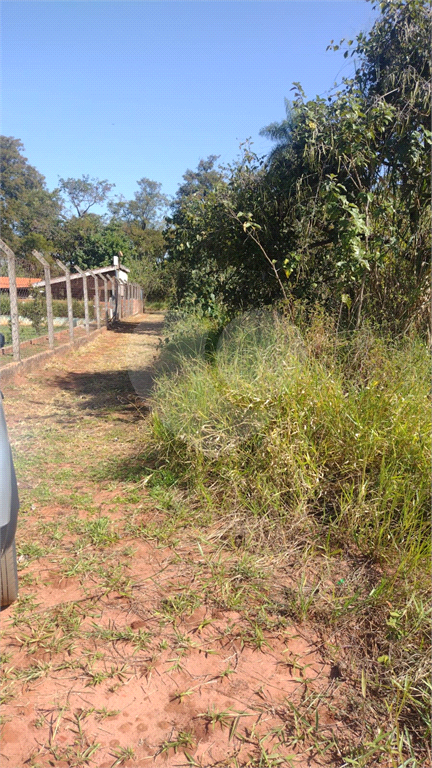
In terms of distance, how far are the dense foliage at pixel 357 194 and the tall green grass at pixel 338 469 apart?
3.22ft

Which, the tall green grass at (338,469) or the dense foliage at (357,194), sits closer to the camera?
the tall green grass at (338,469)

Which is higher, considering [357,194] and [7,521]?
[357,194]

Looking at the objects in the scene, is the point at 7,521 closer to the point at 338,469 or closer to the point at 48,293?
the point at 338,469

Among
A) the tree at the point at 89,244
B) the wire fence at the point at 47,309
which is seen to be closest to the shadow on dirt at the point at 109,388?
the wire fence at the point at 47,309

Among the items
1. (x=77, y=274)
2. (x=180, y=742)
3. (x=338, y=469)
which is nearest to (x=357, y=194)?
(x=338, y=469)

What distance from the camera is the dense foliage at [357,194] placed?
525cm

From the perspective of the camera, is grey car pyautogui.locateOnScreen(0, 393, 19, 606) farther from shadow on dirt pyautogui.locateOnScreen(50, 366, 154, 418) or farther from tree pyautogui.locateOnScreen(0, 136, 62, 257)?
tree pyautogui.locateOnScreen(0, 136, 62, 257)

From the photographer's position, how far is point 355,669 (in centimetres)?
239

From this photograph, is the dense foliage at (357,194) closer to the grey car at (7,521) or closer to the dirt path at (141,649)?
the dirt path at (141,649)

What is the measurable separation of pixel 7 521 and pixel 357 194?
4.67m

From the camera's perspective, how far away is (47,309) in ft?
36.6

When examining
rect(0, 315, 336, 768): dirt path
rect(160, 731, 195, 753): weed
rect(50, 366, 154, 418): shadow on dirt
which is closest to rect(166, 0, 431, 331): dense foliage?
rect(50, 366, 154, 418): shadow on dirt

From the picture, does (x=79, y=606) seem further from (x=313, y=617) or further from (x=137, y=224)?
(x=137, y=224)

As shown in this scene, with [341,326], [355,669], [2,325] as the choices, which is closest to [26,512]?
[355,669]
